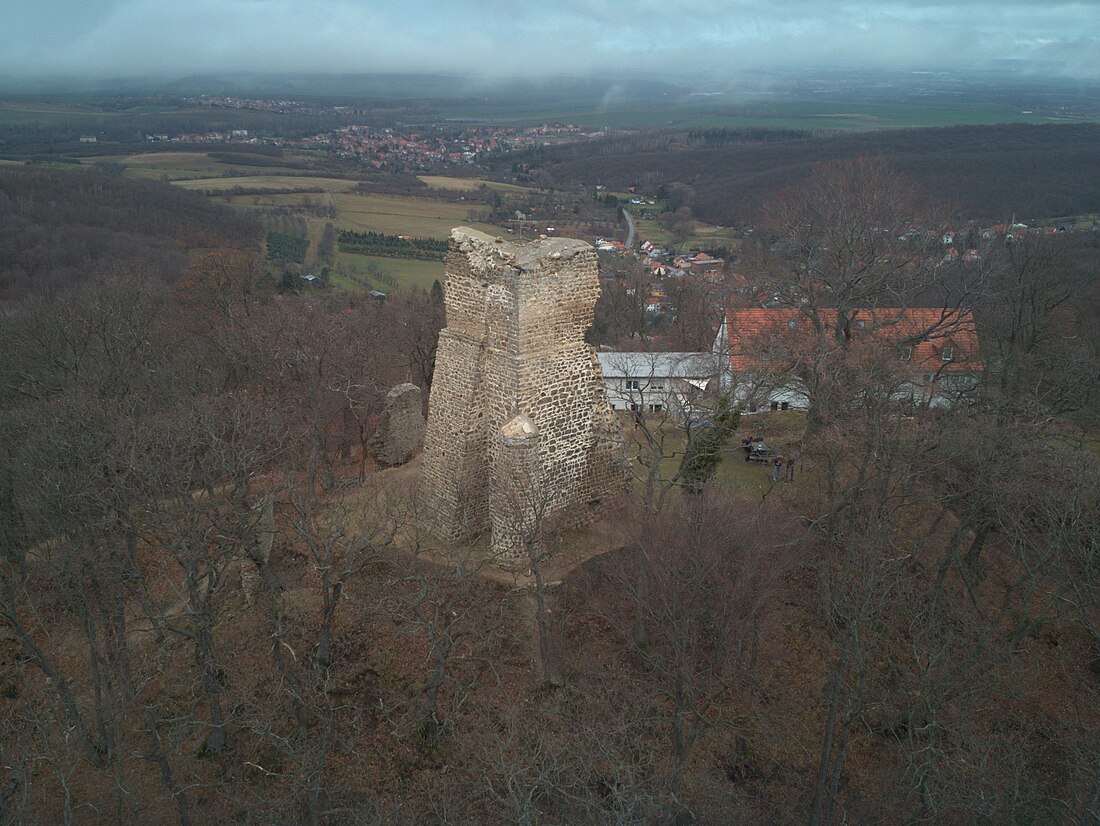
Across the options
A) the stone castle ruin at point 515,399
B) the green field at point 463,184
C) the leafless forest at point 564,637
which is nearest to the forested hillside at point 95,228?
the leafless forest at point 564,637

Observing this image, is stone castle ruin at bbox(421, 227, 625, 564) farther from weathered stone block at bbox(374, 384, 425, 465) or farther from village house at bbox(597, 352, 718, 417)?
weathered stone block at bbox(374, 384, 425, 465)

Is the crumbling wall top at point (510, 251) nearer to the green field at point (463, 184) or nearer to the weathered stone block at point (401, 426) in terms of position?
the weathered stone block at point (401, 426)

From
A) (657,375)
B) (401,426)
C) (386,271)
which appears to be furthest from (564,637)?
(386,271)

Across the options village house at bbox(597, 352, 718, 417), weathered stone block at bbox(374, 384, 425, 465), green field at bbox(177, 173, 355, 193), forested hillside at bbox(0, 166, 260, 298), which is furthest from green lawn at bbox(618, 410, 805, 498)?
green field at bbox(177, 173, 355, 193)

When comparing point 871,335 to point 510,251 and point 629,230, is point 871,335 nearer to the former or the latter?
point 510,251

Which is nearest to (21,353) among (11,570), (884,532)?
(11,570)

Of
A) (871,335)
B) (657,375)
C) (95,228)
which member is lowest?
(657,375)

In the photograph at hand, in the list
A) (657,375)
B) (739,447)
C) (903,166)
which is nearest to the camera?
(739,447)
